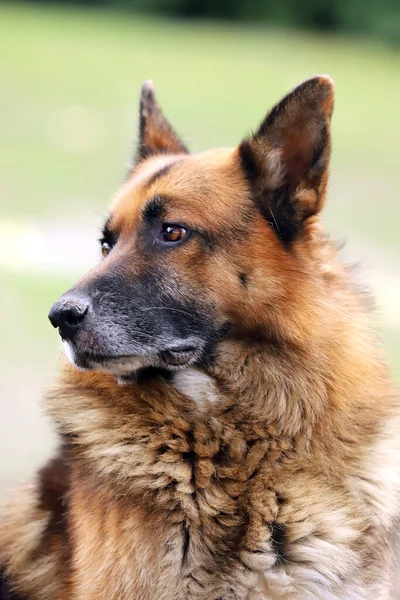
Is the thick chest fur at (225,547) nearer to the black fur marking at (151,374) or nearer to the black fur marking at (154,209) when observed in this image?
the black fur marking at (151,374)

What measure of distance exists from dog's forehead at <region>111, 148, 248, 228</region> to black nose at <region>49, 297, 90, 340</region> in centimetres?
41

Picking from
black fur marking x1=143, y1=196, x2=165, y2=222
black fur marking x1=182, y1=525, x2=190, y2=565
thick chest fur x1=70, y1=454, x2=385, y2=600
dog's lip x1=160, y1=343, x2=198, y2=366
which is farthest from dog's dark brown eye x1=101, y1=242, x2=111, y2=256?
black fur marking x1=182, y1=525, x2=190, y2=565

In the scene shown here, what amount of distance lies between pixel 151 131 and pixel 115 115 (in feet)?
41.5

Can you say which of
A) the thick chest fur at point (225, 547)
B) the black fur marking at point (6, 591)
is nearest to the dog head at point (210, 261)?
the thick chest fur at point (225, 547)

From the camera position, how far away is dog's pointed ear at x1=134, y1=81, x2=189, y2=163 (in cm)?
388

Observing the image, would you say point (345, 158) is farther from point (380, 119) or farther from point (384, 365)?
A: point (384, 365)

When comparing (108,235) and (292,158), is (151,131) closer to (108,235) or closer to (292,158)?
(108,235)

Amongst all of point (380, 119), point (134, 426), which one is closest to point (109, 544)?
point (134, 426)

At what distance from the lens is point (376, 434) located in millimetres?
3293

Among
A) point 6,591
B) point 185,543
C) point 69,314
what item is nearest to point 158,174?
point 69,314

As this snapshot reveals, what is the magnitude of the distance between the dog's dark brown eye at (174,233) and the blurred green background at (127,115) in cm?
77

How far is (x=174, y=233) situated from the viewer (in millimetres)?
3199

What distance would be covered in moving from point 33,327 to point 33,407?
1424 millimetres

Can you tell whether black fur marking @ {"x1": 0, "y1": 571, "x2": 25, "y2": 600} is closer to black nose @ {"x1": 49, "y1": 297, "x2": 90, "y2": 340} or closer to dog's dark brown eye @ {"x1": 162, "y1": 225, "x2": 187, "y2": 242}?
black nose @ {"x1": 49, "y1": 297, "x2": 90, "y2": 340}
